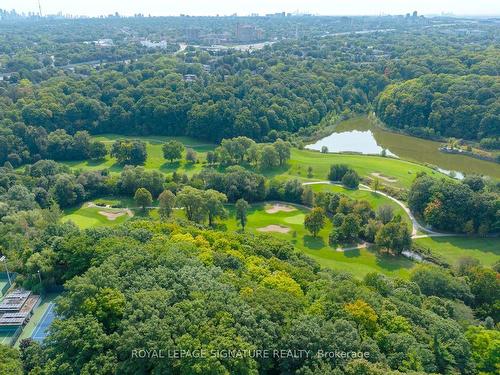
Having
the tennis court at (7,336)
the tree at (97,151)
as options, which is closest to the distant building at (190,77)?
the tree at (97,151)

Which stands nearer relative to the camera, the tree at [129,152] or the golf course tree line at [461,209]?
the golf course tree line at [461,209]

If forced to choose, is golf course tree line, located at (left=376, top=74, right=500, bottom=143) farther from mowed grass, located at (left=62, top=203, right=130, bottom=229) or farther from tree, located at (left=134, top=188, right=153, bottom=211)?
mowed grass, located at (left=62, top=203, right=130, bottom=229)

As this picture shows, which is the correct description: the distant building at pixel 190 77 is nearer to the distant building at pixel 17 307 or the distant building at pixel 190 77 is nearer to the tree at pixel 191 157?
the tree at pixel 191 157

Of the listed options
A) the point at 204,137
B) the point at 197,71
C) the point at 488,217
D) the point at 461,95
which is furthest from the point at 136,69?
the point at 488,217

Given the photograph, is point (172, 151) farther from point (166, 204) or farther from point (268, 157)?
point (166, 204)

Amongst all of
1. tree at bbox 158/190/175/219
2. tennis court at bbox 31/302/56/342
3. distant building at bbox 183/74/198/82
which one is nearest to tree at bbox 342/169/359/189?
tree at bbox 158/190/175/219

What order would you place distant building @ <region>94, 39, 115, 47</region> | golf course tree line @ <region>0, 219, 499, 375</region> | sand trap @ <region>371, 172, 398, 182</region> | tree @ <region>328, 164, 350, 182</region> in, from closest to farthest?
golf course tree line @ <region>0, 219, 499, 375</region> < tree @ <region>328, 164, 350, 182</region> < sand trap @ <region>371, 172, 398, 182</region> < distant building @ <region>94, 39, 115, 47</region>

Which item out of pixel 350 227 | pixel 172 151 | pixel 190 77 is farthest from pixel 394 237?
pixel 190 77

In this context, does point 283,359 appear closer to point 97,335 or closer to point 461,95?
point 97,335
